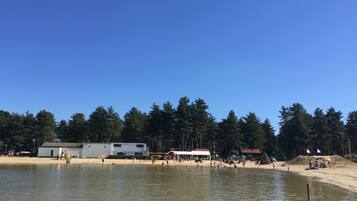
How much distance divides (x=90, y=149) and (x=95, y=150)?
1583 mm

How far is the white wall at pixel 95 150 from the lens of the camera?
389 ft

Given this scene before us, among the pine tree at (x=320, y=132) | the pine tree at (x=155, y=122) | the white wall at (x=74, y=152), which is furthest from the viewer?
the pine tree at (x=320, y=132)

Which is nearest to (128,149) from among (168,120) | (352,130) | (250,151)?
(168,120)

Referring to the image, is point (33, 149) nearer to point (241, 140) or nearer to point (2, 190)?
point (241, 140)

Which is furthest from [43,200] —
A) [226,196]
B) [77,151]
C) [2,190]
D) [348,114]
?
[348,114]

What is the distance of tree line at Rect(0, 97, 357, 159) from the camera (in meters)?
126

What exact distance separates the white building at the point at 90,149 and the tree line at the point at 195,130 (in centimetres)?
909

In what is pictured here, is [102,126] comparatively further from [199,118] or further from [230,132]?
[230,132]

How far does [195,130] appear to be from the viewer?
412ft

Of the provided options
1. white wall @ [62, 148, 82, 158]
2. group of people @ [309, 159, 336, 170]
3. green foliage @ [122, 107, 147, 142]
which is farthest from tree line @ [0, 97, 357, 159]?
group of people @ [309, 159, 336, 170]

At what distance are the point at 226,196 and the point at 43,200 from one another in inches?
625

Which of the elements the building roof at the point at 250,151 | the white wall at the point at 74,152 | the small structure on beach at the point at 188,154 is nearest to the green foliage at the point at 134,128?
the small structure on beach at the point at 188,154

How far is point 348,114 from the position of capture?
149500mm

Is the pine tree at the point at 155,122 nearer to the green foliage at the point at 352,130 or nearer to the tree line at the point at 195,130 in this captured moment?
the tree line at the point at 195,130
